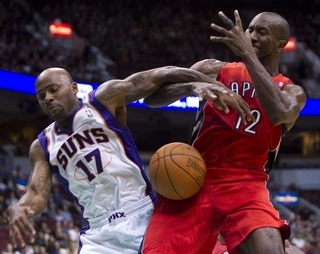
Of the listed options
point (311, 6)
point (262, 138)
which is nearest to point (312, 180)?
point (311, 6)

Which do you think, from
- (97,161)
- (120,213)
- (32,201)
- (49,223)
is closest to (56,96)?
(97,161)

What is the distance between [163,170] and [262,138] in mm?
671

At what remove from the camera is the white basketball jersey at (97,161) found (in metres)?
4.29

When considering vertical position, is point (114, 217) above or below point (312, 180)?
above

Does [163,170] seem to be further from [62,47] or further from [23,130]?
[23,130]

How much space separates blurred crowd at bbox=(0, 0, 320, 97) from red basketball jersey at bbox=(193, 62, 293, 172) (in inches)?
490

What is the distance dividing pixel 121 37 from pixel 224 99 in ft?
54.6

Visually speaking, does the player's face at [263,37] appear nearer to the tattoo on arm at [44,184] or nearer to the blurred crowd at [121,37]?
the tattoo on arm at [44,184]

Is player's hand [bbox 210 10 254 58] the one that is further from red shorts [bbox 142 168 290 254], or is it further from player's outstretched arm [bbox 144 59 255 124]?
red shorts [bbox 142 168 290 254]

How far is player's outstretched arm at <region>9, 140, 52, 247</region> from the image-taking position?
3.90 metres

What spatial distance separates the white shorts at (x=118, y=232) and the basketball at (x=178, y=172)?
0.81ft

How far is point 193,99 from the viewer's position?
60.5 feet

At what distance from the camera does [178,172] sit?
13.4 feet

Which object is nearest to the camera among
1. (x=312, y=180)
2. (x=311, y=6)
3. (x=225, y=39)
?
(x=225, y=39)
